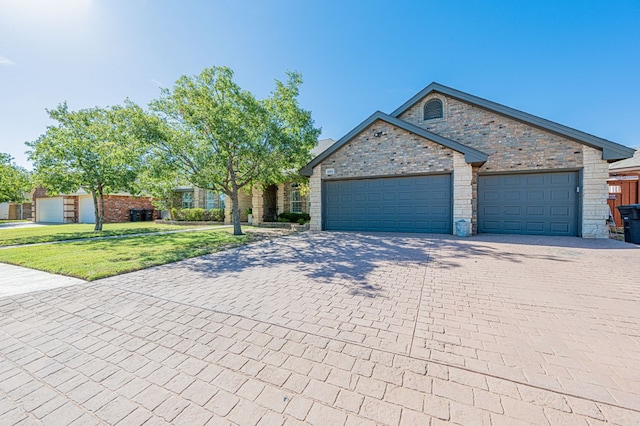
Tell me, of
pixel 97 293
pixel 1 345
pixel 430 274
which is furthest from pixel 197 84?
pixel 430 274

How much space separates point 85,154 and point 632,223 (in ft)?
80.2

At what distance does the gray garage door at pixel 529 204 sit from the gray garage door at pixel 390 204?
2114 mm

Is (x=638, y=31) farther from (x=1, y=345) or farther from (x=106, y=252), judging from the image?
(x=106, y=252)

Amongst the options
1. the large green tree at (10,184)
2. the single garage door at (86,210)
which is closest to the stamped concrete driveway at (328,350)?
the single garage door at (86,210)

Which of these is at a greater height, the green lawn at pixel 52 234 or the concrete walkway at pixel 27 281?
the green lawn at pixel 52 234

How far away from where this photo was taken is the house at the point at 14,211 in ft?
99.7

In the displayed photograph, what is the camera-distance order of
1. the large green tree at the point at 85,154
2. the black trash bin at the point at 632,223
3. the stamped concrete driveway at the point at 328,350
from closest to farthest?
the stamped concrete driveway at the point at 328,350 < the black trash bin at the point at 632,223 < the large green tree at the point at 85,154

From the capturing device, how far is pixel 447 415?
1.73 m

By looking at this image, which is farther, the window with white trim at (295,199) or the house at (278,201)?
the window with white trim at (295,199)

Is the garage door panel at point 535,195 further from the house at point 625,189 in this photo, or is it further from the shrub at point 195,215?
the shrub at point 195,215

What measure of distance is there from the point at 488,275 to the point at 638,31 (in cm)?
1283

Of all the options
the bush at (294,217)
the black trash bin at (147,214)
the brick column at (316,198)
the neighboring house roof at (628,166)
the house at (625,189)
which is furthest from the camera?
the black trash bin at (147,214)

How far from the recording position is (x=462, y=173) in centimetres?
1045

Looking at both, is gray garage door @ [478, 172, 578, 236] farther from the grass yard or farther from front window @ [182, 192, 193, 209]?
front window @ [182, 192, 193, 209]
